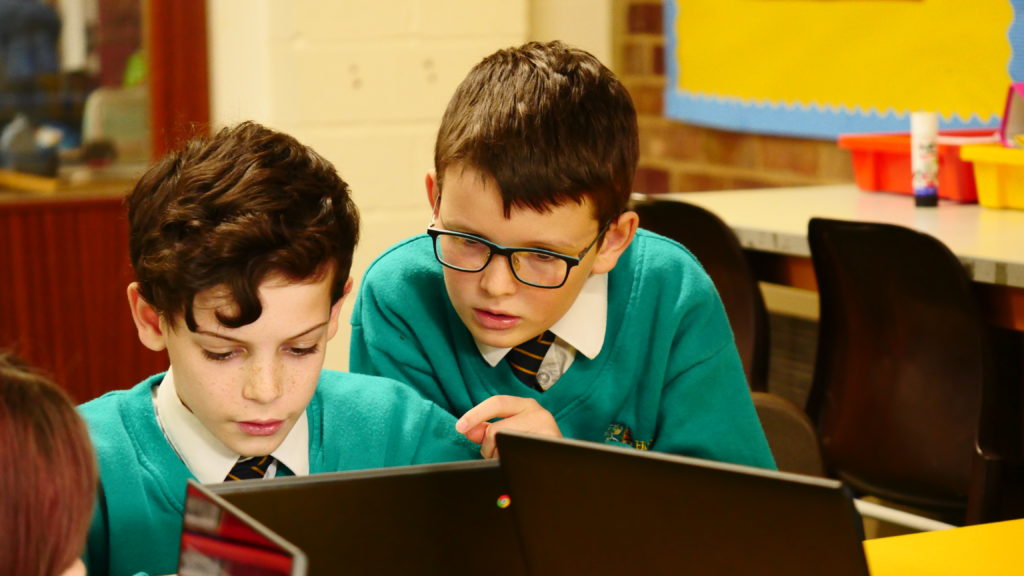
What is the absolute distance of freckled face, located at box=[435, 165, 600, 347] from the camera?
1229 mm

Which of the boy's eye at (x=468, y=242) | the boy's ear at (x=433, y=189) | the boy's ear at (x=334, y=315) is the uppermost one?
the boy's ear at (x=433, y=189)

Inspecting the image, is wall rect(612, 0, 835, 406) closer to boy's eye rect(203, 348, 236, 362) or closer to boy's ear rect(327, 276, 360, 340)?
boy's ear rect(327, 276, 360, 340)

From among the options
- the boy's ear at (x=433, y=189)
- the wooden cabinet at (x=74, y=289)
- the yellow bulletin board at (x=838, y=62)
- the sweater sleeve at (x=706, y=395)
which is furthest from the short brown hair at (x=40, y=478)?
the wooden cabinet at (x=74, y=289)

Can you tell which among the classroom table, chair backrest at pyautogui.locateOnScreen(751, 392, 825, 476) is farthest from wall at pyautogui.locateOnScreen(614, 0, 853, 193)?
chair backrest at pyautogui.locateOnScreen(751, 392, 825, 476)

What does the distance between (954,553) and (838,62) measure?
2191 millimetres

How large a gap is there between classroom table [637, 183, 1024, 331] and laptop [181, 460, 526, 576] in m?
1.25

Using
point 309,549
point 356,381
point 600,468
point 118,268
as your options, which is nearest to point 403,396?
point 356,381

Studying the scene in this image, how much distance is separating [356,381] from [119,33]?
2099 mm

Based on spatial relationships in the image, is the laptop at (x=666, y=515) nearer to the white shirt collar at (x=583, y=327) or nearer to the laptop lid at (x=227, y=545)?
the laptop lid at (x=227, y=545)

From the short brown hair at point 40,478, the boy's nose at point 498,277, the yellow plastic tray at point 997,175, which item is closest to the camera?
the short brown hair at point 40,478

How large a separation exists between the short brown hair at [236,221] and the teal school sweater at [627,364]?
0.25 m

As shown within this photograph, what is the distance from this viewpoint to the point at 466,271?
124 centimetres

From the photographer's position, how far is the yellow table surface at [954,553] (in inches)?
36.1

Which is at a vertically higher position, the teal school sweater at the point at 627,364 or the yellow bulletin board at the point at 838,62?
the yellow bulletin board at the point at 838,62
